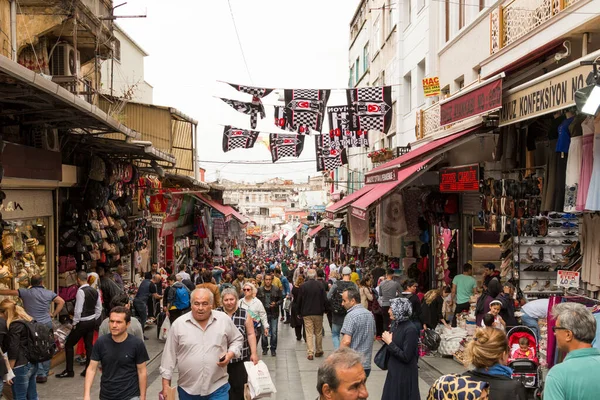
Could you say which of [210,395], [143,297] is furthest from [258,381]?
[143,297]

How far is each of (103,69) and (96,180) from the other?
1214 centimetres

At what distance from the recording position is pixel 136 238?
1762cm

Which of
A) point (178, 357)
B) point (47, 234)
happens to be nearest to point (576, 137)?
point (178, 357)

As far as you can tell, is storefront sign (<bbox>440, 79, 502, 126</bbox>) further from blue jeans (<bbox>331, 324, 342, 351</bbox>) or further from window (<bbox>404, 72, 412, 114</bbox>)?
window (<bbox>404, 72, 412, 114</bbox>)

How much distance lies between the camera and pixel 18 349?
25.1 ft

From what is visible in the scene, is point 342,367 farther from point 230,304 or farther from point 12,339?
point 12,339

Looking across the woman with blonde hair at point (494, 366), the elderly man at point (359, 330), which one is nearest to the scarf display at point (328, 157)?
the elderly man at point (359, 330)

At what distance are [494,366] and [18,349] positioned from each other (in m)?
5.42

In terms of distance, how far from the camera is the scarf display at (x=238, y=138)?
2127cm

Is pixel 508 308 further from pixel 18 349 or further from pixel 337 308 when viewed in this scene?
pixel 18 349

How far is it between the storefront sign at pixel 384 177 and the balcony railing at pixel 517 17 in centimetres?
295

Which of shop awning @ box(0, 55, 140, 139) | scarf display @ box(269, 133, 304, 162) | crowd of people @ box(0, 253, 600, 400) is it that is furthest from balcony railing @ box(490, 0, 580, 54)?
scarf display @ box(269, 133, 304, 162)

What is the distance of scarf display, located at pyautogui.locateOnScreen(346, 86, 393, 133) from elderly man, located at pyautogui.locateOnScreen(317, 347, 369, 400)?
15.6m

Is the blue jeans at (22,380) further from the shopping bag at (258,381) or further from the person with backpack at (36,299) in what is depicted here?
the shopping bag at (258,381)
